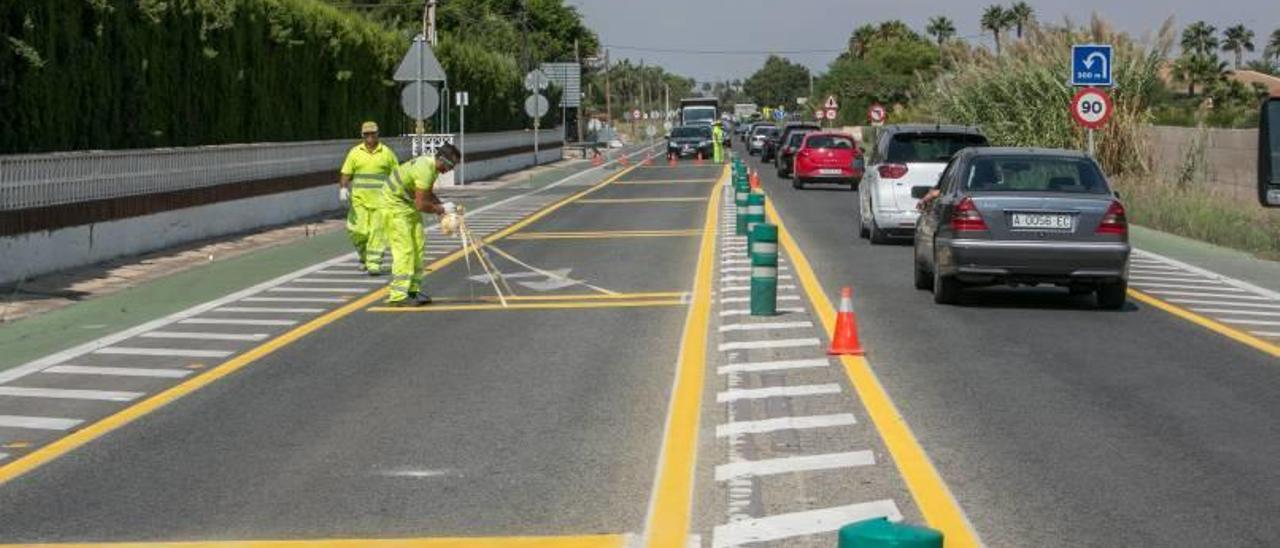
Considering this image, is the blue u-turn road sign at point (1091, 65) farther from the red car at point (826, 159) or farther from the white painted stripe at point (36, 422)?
the white painted stripe at point (36, 422)

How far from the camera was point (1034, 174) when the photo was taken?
18.1 metres

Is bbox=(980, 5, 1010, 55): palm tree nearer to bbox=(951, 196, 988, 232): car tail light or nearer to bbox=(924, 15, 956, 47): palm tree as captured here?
bbox=(924, 15, 956, 47): palm tree

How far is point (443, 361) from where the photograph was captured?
45.2 ft

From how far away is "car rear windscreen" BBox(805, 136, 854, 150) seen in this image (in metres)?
46.9

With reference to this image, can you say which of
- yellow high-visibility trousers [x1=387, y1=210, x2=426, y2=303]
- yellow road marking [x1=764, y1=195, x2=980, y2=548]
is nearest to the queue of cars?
yellow road marking [x1=764, y1=195, x2=980, y2=548]

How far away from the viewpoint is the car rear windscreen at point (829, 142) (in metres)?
46.9

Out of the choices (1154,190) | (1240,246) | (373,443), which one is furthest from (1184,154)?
(373,443)

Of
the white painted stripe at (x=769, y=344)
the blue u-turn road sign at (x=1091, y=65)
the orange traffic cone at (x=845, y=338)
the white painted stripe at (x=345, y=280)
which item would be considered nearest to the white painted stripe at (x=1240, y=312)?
the white painted stripe at (x=769, y=344)

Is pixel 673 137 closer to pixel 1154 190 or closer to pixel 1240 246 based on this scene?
pixel 1154 190

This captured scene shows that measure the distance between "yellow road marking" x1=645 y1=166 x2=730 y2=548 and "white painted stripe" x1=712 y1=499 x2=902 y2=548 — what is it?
172 millimetres

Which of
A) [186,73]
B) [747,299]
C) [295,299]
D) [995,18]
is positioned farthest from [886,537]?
[995,18]

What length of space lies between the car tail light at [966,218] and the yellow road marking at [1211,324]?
6.23ft

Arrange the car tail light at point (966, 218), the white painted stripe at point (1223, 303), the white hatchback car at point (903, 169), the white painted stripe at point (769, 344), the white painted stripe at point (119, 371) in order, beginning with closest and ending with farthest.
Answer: the white painted stripe at point (119, 371), the white painted stripe at point (769, 344), the car tail light at point (966, 218), the white painted stripe at point (1223, 303), the white hatchback car at point (903, 169)

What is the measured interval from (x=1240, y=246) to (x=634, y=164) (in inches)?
1967
